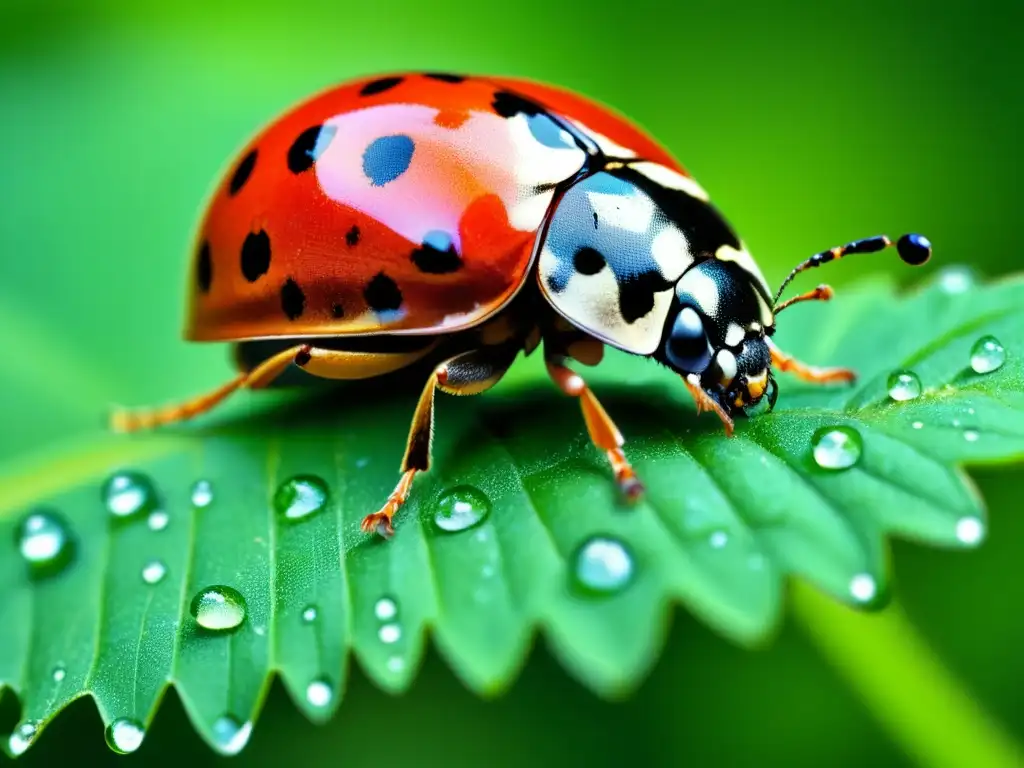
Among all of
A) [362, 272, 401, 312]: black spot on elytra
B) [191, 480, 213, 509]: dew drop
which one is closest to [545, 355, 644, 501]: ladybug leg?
[362, 272, 401, 312]: black spot on elytra

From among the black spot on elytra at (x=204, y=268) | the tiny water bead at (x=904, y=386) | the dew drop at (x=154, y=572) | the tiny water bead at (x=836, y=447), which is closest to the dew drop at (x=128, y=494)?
the dew drop at (x=154, y=572)

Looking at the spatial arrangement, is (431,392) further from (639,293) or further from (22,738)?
(22,738)

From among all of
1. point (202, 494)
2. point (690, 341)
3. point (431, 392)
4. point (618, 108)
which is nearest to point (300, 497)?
point (202, 494)

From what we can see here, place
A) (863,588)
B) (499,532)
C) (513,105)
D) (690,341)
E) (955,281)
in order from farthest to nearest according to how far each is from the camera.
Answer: (955,281)
(513,105)
(690,341)
(499,532)
(863,588)

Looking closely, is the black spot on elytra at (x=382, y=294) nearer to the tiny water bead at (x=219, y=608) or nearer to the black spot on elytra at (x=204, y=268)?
the black spot on elytra at (x=204, y=268)

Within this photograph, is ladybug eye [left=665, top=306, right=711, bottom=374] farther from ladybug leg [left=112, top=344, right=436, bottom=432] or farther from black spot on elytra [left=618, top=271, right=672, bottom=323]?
ladybug leg [left=112, top=344, right=436, bottom=432]

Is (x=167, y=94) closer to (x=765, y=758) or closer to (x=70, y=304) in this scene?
(x=70, y=304)
